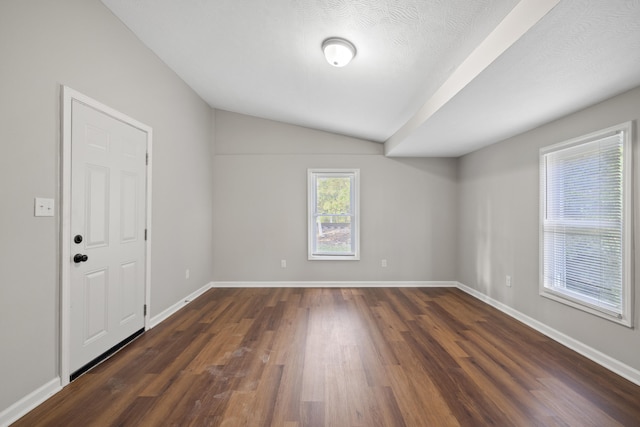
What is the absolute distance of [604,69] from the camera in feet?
5.84

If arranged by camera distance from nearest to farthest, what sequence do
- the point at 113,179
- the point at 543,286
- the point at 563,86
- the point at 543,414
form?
1. the point at 543,414
2. the point at 563,86
3. the point at 113,179
4. the point at 543,286

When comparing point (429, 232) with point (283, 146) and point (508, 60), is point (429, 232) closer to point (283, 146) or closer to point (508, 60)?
point (283, 146)

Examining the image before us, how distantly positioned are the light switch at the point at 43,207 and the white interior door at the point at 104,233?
155 mm

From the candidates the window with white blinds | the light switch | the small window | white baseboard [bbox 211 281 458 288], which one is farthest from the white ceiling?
white baseboard [bbox 211 281 458 288]

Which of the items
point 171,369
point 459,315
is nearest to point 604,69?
point 459,315

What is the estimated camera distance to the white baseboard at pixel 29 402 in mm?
1566

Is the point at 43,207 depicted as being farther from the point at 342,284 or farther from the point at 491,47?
the point at 342,284

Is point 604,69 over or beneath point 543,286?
over

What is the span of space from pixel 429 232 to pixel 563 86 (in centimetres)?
298

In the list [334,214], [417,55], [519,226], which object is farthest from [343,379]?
[334,214]

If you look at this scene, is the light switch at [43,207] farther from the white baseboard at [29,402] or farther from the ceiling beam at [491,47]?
the ceiling beam at [491,47]

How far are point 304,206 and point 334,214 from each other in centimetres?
55

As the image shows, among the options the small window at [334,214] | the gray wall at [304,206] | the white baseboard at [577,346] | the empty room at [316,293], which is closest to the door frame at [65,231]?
the empty room at [316,293]

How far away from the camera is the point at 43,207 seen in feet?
5.86
